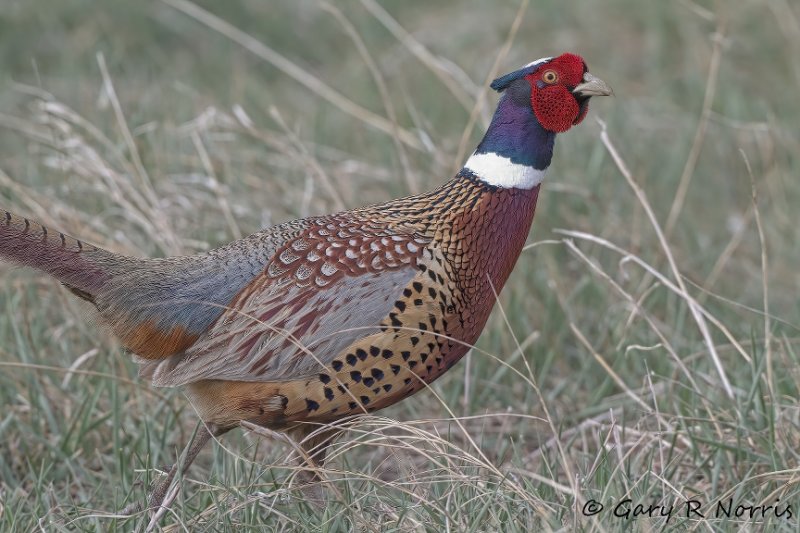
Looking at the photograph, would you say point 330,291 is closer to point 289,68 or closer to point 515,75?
point 515,75

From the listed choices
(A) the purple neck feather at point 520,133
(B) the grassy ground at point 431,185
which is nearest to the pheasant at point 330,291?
(A) the purple neck feather at point 520,133

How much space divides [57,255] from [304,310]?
0.70 meters

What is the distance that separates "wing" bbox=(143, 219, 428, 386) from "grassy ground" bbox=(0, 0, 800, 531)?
0.26 m

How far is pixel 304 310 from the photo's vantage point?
3.46 metres

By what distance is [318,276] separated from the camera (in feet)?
11.4

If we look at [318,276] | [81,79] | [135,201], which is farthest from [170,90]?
[318,276]

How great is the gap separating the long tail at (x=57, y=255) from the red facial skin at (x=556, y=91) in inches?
50.3

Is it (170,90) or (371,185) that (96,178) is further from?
(170,90)

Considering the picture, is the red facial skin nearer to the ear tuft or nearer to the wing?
the ear tuft

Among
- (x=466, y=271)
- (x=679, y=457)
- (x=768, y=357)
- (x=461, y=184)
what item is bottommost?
(x=679, y=457)

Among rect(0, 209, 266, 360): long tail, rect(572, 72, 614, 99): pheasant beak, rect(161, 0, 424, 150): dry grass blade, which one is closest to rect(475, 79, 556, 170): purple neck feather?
rect(572, 72, 614, 99): pheasant beak

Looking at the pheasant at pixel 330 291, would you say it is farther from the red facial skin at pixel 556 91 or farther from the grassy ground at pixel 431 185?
the grassy ground at pixel 431 185

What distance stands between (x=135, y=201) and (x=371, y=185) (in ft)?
4.41

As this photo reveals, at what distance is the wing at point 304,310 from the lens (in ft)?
11.2
